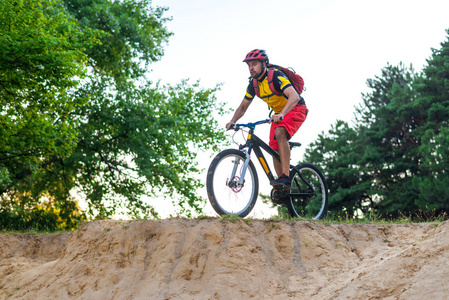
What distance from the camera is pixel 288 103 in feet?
23.7

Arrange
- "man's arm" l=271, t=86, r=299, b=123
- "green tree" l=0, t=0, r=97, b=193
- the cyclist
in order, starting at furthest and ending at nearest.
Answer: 1. "green tree" l=0, t=0, r=97, b=193
2. the cyclist
3. "man's arm" l=271, t=86, r=299, b=123

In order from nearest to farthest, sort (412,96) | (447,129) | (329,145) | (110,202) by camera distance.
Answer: (110,202)
(447,129)
(412,96)
(329,145)

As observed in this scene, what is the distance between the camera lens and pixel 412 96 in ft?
99.9

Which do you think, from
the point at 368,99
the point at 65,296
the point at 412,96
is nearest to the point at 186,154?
the point at 65,296

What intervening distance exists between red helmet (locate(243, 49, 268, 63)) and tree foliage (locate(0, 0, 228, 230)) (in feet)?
25.1

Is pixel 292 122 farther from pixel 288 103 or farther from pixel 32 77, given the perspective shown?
pixel 32 77

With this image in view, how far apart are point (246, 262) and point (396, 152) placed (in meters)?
26.0

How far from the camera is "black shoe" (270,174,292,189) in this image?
734 cm

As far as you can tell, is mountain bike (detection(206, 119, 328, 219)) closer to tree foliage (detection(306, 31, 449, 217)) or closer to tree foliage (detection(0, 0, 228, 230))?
tree foliage (detection(0, 0, 228, 230))

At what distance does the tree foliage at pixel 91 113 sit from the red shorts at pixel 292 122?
26.4 ft

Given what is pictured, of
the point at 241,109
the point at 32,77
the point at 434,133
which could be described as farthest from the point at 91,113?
the point at 434,133

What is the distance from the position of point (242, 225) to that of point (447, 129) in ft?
71.0

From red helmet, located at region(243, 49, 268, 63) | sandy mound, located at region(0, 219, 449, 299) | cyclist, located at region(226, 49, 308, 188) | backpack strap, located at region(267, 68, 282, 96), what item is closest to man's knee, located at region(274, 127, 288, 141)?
cyclist, located at region(226, 49, 308, 188)

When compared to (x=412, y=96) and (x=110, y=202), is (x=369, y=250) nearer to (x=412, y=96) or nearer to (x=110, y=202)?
(x=110, y=202)
